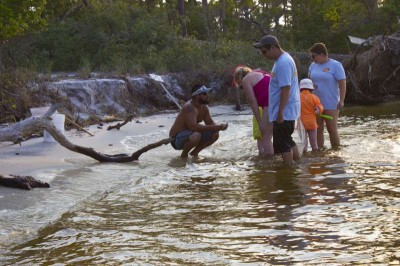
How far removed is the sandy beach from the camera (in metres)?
8.96

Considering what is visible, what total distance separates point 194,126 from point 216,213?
359cm

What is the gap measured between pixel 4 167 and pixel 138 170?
168cm

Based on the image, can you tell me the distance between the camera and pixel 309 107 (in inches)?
399

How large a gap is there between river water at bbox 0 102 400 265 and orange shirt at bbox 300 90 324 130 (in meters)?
0.49

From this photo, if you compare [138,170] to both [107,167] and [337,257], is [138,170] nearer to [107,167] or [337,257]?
[107,167]

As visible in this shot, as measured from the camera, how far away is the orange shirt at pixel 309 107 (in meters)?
10.1

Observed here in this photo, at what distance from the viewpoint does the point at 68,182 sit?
7.96m

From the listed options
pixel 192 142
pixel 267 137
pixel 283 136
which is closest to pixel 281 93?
pixel 283 136

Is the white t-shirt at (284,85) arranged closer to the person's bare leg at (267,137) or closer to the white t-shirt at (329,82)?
the person's bare leg at (267,137)

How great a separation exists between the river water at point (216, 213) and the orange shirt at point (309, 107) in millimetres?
491

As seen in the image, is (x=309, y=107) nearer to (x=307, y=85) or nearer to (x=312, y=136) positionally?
(x=307, y=85)

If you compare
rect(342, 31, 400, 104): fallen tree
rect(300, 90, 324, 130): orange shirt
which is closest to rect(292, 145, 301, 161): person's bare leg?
rect(300, 90, 324, 130): orange shirt

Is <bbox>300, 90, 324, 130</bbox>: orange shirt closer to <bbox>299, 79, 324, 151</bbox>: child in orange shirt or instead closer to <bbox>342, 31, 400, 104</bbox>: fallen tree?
<bbox>299, 79, 324, 151</bbox>: child in orange shirt

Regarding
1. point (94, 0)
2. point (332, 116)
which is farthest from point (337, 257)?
point (94, 0)
